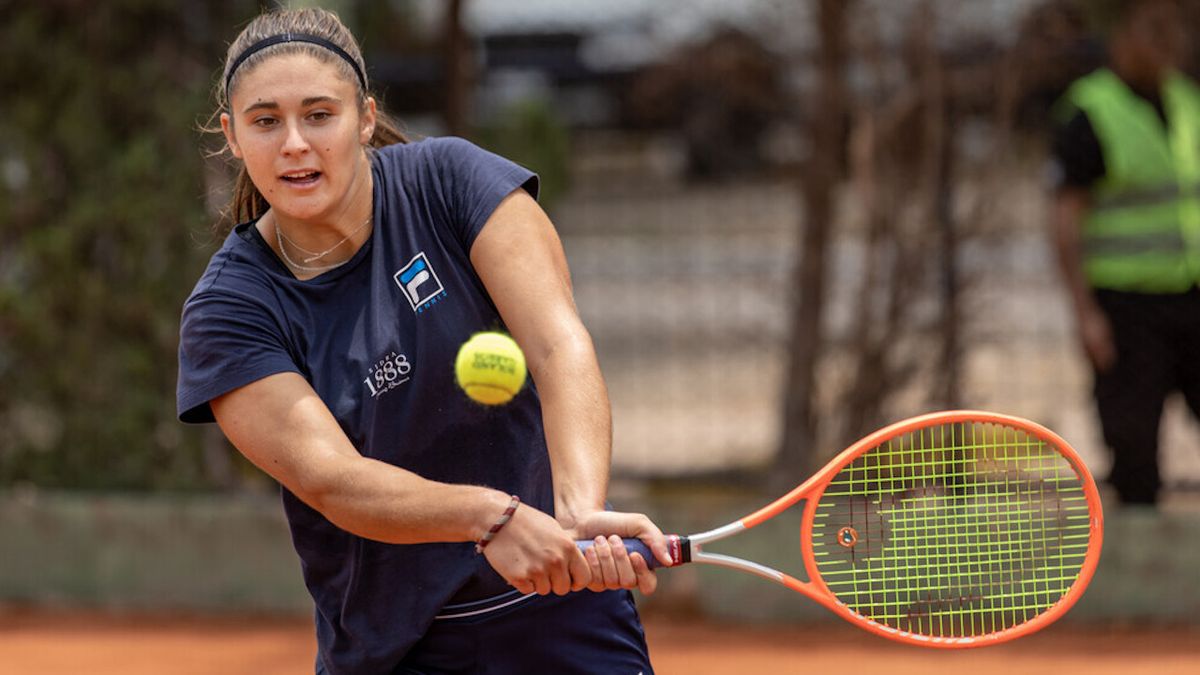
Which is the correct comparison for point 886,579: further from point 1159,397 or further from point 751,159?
point 751,159

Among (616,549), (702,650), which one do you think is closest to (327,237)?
(616,549)

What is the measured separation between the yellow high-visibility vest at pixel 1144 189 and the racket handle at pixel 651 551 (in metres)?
3.47

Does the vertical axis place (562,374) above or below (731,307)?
below

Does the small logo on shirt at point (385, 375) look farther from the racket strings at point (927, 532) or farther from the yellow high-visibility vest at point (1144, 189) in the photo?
the yellow high-visibility vest at point (1144, 189)

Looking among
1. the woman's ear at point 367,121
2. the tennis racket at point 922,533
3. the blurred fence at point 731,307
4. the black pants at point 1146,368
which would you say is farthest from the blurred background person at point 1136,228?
the woman's ear at point 367,121

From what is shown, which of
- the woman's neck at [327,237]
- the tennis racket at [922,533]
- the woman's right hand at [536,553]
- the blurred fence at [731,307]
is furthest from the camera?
the blurred fence at [731,307]

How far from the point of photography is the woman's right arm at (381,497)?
2.41 metres

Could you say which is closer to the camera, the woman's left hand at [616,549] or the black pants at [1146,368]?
the woman's left hand at [616,549]

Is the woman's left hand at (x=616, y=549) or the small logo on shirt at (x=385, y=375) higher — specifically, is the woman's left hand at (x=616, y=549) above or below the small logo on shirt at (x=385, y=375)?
below

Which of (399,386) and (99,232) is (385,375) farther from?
(99,232)

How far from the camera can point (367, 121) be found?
9.11 ft

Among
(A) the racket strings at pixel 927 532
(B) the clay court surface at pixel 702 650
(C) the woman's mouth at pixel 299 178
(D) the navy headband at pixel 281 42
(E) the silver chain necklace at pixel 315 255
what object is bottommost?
(B) the clay court surface at pixel 702 650

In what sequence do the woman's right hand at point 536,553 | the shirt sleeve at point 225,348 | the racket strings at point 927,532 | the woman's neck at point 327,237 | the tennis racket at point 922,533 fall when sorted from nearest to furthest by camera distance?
the woman's right hand at point 536,553 → the shirt sleeve at point 225,348 → the woman's neck at point 327,237 → the tennis racket at point 922,533 → the racket strings at point 927,532

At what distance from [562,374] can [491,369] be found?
146mm
